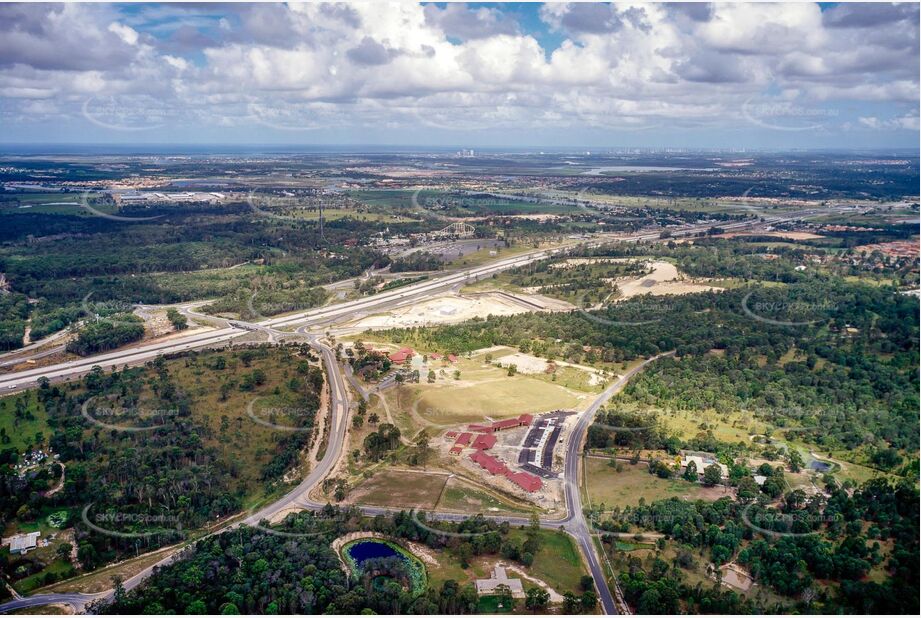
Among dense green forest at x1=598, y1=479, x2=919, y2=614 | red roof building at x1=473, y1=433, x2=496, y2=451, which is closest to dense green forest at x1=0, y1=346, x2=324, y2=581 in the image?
red roof building at x1=473, y1=433, x2=496, y2=451

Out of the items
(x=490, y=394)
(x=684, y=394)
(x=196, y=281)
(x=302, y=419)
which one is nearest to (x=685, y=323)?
(x=684, y=394)

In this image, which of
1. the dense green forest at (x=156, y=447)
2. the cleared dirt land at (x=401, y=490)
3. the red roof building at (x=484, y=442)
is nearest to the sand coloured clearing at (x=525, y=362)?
the red roof building at (x=484, y=442)

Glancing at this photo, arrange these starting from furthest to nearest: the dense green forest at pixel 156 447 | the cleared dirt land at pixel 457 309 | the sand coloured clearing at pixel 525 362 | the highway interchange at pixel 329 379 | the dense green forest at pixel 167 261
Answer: the dense green forest at pixel 167 261, the cleared dirt land at pixel 457 309, the sand coloured clearing at pixel 525 362, the dense green forest at pixel 156 447, the highway interchange at pixel 329 379

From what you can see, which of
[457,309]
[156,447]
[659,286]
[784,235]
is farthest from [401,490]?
[784,235]

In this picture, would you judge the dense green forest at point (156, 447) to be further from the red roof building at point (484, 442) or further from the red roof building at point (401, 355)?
the red roof building at point (484, 442)

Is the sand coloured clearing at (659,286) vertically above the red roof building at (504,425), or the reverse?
the sand coloured clearing at (659,286)

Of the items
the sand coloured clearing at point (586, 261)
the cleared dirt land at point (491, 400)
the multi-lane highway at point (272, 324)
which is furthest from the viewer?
the sand coloured clearing at point (586, 261)
